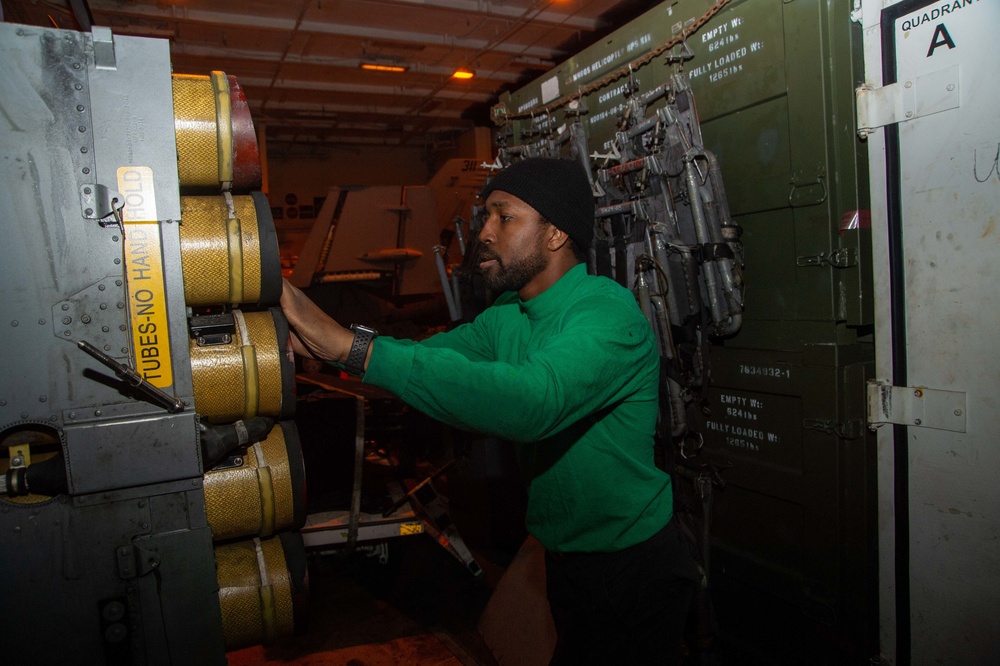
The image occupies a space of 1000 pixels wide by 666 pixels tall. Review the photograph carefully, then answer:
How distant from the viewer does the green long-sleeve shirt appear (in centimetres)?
169

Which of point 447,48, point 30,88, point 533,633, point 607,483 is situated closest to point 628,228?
point 607,483

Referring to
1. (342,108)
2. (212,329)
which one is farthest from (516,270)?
(342,108)

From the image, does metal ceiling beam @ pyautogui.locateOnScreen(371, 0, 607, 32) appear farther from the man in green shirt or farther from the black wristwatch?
the black wristwatch

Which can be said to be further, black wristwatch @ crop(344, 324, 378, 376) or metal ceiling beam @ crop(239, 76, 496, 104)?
metal ceiling beam @ crop(239, 76, 496, 104)

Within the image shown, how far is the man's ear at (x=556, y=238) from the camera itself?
8.07 ft

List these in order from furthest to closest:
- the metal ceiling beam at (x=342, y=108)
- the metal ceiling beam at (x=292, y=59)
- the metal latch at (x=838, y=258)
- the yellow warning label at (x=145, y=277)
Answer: the metal ceiling beam at (x=342, y=108)
the metal ceiling beam at (x=292, y=59)
the metal latch at (x=838, y=258)
the yellow warning label at (x=145, y=277)

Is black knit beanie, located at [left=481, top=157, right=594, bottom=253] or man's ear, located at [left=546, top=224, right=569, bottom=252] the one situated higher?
black knit beanie, located at [left=481, top=157, right=594, bottom=253]

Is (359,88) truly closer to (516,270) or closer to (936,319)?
(516,270)

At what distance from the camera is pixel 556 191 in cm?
244

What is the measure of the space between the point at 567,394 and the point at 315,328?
757 millimetres

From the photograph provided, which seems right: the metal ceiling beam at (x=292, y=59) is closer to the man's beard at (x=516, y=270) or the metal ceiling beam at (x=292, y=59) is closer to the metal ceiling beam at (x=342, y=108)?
the metal ceiling beam at (x=342, y=108)

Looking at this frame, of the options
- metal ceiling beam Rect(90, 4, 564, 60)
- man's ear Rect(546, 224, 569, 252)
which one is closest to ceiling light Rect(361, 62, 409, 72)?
metal ceiling beam Rect(90, 4, 564, 60)

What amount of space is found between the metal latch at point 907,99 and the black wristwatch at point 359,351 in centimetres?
228

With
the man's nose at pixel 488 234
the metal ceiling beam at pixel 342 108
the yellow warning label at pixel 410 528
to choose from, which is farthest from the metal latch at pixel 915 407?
the metal ceiling beam at pixel 342 108
